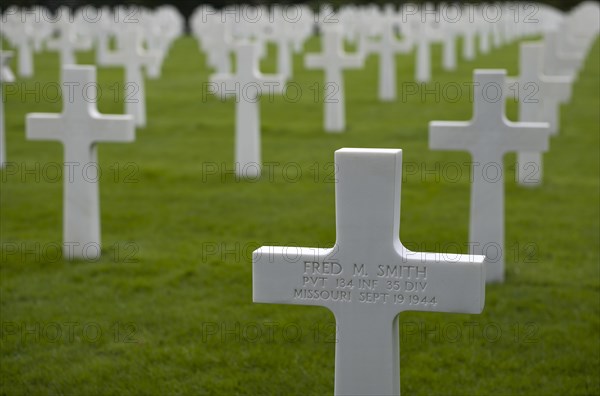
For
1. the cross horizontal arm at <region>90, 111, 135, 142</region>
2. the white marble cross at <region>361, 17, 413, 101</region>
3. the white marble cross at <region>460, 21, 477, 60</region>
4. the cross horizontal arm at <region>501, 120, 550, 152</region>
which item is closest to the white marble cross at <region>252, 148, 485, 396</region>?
the cross horizontal arm at <region>501, 120, 550, 152</region>

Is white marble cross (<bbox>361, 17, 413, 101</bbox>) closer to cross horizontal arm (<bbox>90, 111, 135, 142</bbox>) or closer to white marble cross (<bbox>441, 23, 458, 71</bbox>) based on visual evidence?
white marble cross (<bbox>441, 23, 458, 71</bbox>)

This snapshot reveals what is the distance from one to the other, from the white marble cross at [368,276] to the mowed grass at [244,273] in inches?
42.8

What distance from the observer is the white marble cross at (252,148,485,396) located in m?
3.22

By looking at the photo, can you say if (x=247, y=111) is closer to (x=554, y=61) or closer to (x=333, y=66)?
(x=333, y=66)

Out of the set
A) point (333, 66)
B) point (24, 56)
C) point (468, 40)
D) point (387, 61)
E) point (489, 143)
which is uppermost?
point (468, 40)

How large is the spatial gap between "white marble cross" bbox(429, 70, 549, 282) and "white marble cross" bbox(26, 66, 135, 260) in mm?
2122

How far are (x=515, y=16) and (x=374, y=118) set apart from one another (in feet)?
67.6

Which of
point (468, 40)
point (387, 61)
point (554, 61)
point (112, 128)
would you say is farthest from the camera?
point (468, 40)

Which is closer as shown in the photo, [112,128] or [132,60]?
[112,128]

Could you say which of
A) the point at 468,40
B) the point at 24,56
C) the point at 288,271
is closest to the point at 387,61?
the point at 24,56

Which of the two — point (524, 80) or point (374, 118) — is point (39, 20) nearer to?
point (374, 118)

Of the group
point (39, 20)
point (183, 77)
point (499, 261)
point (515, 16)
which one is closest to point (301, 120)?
point (183, 77)

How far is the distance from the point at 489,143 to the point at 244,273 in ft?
5.69

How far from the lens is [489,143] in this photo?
234 inches
